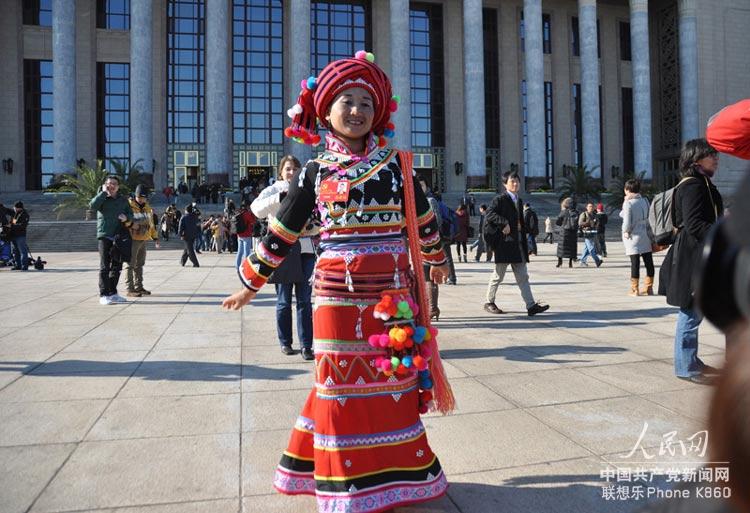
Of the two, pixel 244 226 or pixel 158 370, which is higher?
pixel 244 226

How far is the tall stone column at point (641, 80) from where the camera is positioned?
1387 inches

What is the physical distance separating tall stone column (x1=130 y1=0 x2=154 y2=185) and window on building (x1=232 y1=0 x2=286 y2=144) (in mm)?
7855

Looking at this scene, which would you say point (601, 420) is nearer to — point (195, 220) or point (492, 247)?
point (492, 247)

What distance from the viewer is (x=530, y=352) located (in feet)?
17.2

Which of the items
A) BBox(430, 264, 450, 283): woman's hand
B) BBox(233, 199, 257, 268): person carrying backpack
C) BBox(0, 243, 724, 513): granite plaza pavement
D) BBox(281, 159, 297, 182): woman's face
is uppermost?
BBox(281, 159, 297, 182): woman's face

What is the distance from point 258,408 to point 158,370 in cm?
149

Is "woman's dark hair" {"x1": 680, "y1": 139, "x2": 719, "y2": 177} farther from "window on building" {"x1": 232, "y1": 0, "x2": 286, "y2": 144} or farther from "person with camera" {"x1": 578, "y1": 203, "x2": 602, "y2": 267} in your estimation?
"window on building" {"x1": 232, "y1": 0, "x2": 286, "y2": 144}

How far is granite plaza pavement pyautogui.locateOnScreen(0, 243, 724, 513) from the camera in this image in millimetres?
2568

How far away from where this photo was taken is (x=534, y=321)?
22.8ft

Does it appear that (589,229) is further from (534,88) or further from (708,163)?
(534,88)

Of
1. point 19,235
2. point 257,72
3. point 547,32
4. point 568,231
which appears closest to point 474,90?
point 547,32

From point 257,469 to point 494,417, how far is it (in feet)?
4.85

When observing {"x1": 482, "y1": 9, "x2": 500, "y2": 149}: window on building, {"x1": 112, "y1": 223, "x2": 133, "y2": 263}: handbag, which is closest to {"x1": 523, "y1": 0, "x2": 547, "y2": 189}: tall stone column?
{"x1": 482, "y1": 9, "x2": 500, "y2": 149}: window on building

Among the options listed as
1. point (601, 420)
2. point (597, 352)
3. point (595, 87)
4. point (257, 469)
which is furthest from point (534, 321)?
point (595, 87)
